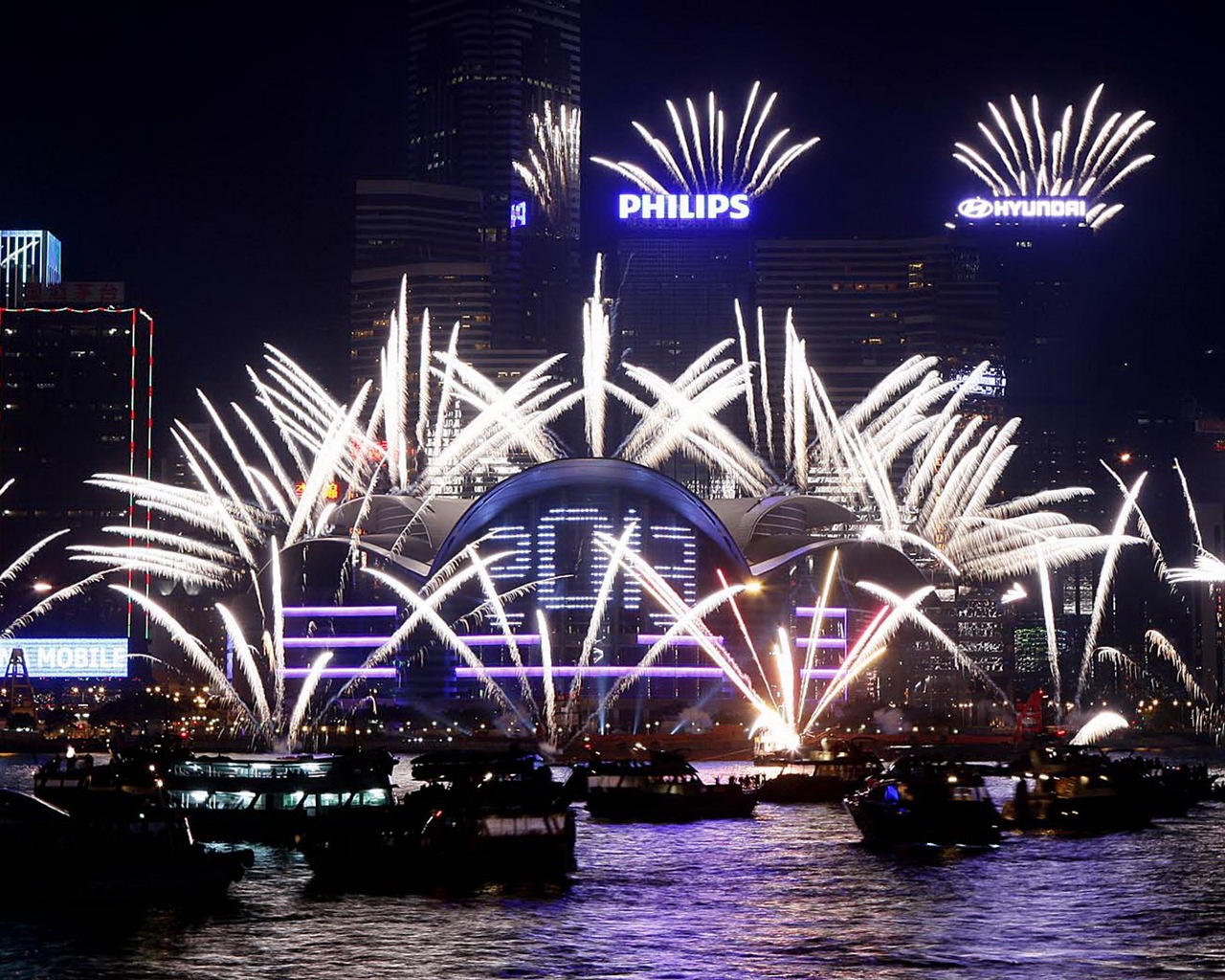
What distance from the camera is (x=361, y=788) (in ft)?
278

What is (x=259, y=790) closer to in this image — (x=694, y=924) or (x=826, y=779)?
(x=694, y=924)

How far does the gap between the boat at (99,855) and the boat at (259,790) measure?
20.6m

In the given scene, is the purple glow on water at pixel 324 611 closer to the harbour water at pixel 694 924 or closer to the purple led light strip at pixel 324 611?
the purple led light strip at pixel 324 611

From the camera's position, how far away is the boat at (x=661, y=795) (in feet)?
321

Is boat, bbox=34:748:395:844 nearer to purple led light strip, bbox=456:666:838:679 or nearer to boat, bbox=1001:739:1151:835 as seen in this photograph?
boat, bbox=1001:739:1151:835

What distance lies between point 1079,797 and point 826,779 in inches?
757

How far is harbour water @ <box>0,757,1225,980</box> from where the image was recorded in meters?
54.8

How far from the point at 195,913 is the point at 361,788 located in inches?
886

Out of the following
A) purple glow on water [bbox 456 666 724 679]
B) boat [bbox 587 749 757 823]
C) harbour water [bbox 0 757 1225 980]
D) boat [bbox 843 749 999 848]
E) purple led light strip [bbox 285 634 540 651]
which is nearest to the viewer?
harbour water [bbox 0 757 1225 980]

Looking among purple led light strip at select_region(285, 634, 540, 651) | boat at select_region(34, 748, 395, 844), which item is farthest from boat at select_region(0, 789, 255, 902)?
purple led light strip at select_region(285, 634, 540, 651)

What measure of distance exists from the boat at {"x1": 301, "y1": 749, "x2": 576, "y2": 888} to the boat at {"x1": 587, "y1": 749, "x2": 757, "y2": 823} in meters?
22.9

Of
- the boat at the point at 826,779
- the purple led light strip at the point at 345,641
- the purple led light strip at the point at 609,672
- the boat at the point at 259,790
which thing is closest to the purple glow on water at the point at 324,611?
the purple led light strip at the point at 345,641

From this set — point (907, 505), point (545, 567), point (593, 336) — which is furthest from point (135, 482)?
point (545, 567)

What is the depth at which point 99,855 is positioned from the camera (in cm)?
6138
